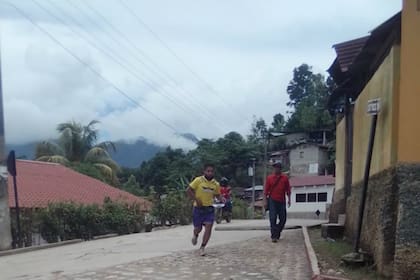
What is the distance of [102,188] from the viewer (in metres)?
31.0

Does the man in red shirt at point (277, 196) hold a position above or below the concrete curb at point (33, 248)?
above

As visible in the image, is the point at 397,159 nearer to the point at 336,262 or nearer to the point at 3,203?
the point at 336,262

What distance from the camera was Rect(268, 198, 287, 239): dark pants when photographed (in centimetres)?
1218

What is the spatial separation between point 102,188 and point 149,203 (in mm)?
6849

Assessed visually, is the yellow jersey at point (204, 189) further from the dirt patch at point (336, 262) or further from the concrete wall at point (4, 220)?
the concrete wall at point (4, 220)

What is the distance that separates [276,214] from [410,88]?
5.43m

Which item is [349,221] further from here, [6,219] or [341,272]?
[6,219]

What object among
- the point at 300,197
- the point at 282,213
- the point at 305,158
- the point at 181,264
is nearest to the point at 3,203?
the point at 282,213

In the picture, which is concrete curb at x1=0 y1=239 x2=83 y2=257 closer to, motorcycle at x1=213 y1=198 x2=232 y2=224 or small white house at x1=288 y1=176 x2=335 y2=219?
motorcycle at x1=213 y1=198 x2=232 y2=224

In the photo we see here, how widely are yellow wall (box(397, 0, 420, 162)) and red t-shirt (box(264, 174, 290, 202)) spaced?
5040mm

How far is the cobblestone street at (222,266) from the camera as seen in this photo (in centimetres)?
843

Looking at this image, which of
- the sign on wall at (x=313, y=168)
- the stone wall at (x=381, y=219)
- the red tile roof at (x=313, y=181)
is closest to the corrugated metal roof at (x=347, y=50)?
the stone wall at (x=381, y=219)

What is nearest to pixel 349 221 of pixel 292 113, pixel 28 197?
pixel 28 197

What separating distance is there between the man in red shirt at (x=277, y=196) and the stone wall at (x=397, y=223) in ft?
12.9
